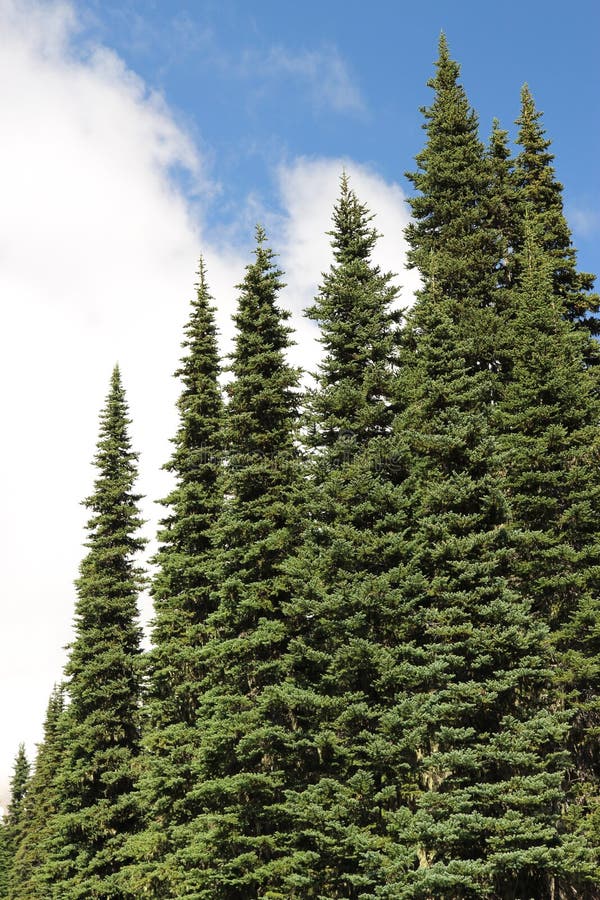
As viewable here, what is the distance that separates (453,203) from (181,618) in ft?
68.5

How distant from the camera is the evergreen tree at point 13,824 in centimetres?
5963

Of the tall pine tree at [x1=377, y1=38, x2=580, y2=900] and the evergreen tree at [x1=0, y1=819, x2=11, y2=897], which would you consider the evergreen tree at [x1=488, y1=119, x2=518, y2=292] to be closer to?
the tall pine tree at [x1=377, y1=38, x2=580, y2=900]

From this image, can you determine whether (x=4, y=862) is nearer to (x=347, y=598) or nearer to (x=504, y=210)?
(x=347, y=598)

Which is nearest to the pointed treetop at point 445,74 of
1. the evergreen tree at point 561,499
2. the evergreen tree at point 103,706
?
the evergreen tree at point 561,499

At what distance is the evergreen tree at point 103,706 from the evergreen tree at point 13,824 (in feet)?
113

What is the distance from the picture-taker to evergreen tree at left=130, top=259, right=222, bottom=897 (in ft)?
75.3

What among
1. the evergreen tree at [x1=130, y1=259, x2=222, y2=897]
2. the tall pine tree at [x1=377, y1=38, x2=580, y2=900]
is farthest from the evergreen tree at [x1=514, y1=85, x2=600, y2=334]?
the evergreen tree at [x1=130, y1=259, x2=222, y2=897]

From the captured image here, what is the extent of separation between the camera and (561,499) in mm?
20531

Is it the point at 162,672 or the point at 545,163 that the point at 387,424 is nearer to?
the point at 162,672

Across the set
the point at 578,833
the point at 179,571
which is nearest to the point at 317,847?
the point at 578,833

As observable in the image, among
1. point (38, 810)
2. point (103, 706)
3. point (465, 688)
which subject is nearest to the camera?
point (465, 688)

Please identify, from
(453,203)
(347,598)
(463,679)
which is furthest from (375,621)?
(453,203)

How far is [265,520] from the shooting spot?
850 inches

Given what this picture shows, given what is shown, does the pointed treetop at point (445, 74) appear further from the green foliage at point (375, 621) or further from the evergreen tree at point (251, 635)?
the evergreen tree at point (251, 635)
